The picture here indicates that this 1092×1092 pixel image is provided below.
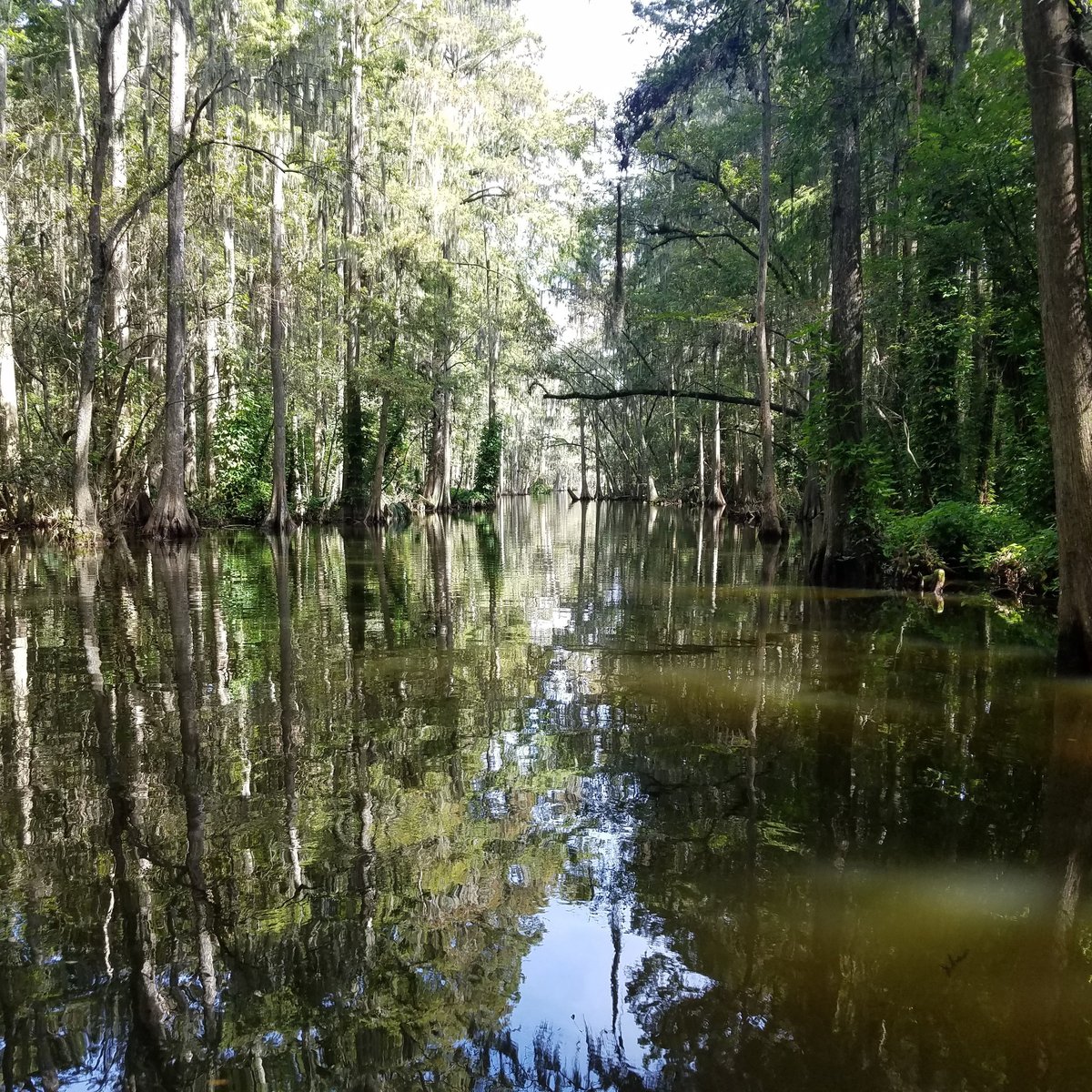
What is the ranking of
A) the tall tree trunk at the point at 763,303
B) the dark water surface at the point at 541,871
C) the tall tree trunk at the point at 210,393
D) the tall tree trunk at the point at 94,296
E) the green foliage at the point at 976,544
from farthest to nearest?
the tall tree trunk at the point at 210,393, the tall tree trunk at the point at 763,303, the tall tree trunk at the point at 94,296, the green foliage at the point at 976,544, the dark water surface at the point at 541,871

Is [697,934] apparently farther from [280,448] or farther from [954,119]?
[280,448]

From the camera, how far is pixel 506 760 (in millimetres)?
4512

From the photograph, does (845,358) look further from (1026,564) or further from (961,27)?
(961,27)

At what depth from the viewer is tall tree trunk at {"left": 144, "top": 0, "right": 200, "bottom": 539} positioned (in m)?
18.4

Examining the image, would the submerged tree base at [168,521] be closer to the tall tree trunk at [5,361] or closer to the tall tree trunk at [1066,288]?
the tall tree trunk at [5,361]

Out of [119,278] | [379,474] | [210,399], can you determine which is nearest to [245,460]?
[210,399]

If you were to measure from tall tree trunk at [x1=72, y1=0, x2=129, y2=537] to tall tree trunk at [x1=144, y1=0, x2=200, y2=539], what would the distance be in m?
1.39

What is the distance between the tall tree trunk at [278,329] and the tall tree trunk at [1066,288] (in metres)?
18.8

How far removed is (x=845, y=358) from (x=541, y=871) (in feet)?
38.6

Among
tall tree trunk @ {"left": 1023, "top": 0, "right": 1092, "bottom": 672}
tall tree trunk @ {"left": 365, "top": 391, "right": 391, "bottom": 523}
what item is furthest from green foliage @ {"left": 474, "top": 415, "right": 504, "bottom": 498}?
tall tree trunk @ {"left": 1023, "top": 0, "right": 1092, "bottom": 672}

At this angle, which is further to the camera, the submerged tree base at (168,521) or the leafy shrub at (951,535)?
the submerged tree base at (168,521)

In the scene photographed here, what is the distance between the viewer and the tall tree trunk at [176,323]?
18375mm

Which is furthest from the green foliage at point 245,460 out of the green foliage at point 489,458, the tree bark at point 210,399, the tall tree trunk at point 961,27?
the tall tree trunk at point 961,27

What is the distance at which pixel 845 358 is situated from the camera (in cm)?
1309
